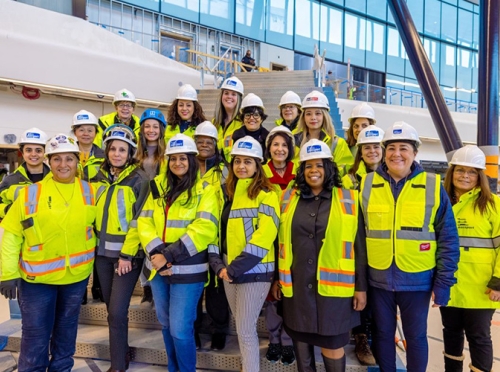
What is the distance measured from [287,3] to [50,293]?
838 inches

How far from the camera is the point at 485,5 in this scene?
255 inches

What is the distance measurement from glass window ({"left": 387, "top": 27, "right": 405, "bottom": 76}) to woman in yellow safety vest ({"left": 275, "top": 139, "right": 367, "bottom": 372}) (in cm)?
2479

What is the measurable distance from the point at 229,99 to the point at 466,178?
264cm

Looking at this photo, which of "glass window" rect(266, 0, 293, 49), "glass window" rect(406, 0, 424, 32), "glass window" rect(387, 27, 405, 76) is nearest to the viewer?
"glass window" rect(266, 0, 293, 49)

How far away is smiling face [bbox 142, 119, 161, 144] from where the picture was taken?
357cm

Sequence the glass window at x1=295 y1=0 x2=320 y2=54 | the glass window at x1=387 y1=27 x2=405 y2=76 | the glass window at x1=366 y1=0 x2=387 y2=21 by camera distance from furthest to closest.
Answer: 1. the glass window at x1=387 y1=27 x2=405 y2=76
2. the glass window at x1=366 y1=0 x2=387 y2=21
3. the glass window at x1=295 y1=0 x2=320 y2=54

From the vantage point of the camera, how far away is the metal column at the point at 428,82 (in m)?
7.23

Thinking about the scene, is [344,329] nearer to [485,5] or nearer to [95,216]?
[95,216]

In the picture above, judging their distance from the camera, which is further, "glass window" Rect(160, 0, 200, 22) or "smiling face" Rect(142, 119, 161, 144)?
"glass window" Rect(160, 0, 200, 22)

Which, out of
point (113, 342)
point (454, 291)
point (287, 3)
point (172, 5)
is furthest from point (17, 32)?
point (287, 3)

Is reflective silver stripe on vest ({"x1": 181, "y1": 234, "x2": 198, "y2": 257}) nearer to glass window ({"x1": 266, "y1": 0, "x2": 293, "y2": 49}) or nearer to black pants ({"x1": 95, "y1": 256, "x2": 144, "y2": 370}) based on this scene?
black pants ({"x1": 95, "y1": 256, "x2": 144, "y2": 370})

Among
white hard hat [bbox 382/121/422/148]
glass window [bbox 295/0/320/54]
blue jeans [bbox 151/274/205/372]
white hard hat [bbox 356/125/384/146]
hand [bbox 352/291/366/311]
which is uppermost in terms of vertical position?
glass window [bbox 295/0/320/54]

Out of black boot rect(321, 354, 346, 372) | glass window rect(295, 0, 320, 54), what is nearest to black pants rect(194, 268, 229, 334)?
black boot rect(321, 354, 346, 372)

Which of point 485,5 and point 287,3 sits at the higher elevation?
point 287,3
